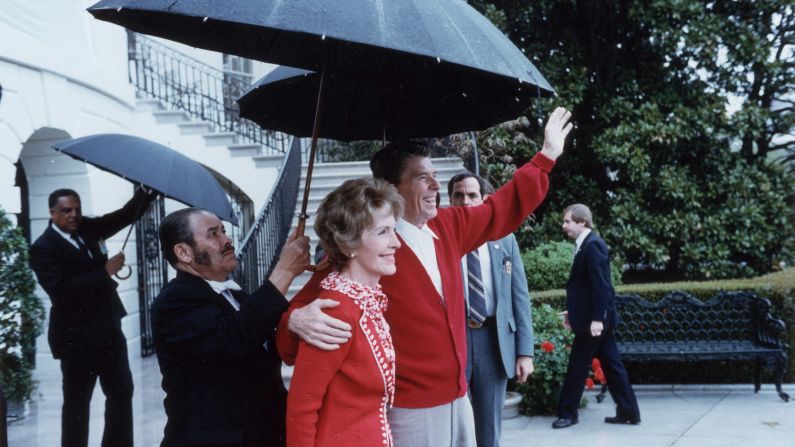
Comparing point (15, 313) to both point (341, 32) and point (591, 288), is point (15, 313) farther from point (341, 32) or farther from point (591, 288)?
point (341, 32)

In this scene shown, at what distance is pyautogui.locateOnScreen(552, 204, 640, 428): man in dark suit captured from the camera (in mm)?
5695

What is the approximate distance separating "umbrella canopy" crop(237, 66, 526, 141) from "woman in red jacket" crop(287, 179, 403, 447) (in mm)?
1025

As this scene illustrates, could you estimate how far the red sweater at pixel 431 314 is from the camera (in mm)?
2506

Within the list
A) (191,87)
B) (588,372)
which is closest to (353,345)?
(588,372)

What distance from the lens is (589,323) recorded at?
19.0 ft

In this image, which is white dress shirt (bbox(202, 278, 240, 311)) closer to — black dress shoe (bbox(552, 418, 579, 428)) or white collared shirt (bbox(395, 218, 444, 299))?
white collared shirt (bbox(395, 218, 444, 299))

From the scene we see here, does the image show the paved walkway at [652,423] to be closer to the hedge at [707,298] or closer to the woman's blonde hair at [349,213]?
the hedge at [707,298]

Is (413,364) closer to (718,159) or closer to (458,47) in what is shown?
(458,47)

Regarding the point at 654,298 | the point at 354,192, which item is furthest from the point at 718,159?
the point at 354,192

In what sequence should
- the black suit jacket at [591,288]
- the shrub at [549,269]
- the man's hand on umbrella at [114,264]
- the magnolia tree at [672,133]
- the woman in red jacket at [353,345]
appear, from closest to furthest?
1. the woman in red jacket at [353,345]
2. the man's hand on umbrella at [114,264]
3. the black suit jacket at [591,288]
4. the shrub at [549,269]
5. the magnolia tree at [672,133]

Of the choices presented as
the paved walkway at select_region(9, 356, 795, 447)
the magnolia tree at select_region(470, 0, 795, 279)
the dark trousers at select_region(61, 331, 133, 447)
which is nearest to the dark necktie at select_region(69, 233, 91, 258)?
the dark trousers at select_region(61, 331, 133, 447)

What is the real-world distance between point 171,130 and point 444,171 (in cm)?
449

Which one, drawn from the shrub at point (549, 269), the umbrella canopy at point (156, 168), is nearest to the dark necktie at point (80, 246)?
the umbrella canopy at point (156, 168)

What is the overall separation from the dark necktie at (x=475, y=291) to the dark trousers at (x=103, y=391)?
7.88 feet
